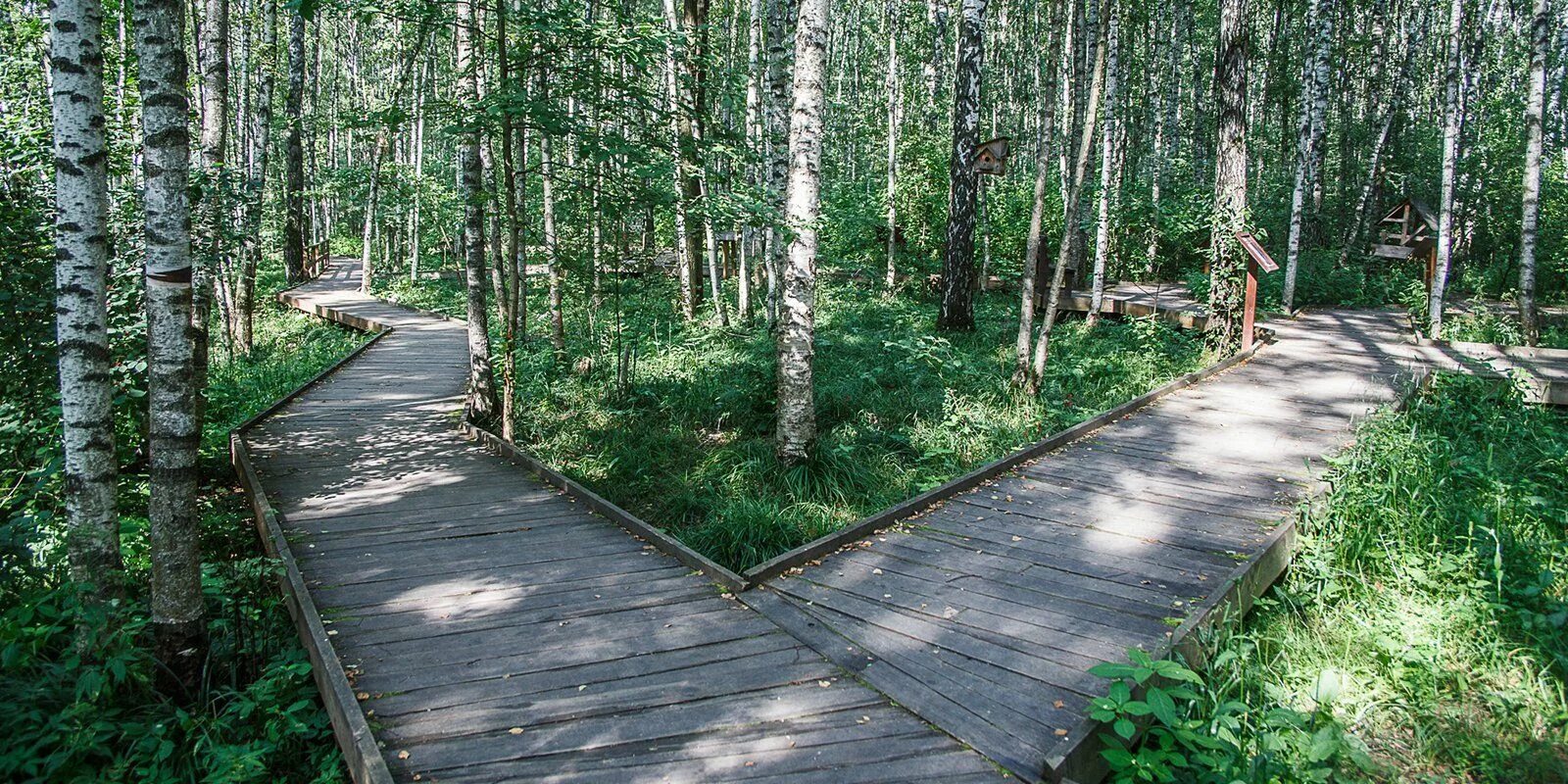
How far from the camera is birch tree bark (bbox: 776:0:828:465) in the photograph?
21.6 feet

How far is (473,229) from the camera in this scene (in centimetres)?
836

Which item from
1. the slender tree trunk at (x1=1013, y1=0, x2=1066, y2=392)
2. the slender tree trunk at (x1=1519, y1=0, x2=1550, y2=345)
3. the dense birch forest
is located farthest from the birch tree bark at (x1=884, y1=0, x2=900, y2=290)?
the slender tree trunk at (x1=1519, y1=0, x2=1550, y2=345)

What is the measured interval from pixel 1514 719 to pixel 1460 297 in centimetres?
1761

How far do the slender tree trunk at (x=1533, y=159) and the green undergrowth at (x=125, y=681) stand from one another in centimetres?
1522

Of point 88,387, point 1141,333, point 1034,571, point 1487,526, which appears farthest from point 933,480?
point 1141,333

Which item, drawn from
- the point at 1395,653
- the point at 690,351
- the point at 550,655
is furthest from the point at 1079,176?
the point at 550,655

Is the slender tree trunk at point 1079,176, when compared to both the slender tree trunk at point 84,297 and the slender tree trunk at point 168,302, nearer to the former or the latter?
the slender tree trunk at point 168,302

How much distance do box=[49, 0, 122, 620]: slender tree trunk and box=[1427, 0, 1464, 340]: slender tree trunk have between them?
14.9 metres

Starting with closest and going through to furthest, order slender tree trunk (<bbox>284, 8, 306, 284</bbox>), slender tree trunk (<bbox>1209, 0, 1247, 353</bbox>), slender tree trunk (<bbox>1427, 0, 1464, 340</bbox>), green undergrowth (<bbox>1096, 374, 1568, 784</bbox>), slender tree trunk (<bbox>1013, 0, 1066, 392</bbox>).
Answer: green undergrowth (<bbox>1096, 374, 1568, 784</bbox>) → slender tree trunk (<bbox>1013, 0, 1066, 392</bbox>) → slender tree trunk (<bbox>1209, 0, 1247, 353</bbox>) → slender tree trunk (<bbox>1427, 0, 1464, 340</bbox>) → slender tree trunk (<bbox>284, 8, 306, 284</bbox>)

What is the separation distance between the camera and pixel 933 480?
277 inches

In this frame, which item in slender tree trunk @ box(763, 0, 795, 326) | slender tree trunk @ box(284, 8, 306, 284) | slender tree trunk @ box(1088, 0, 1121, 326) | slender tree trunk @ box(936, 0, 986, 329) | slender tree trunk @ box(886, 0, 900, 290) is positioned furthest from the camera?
slender tree trunk @ box(284, 8, 306, 284)

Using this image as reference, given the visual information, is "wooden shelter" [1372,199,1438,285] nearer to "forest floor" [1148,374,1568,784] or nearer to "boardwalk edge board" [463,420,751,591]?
"forest floor" [1148,374,1568,784]

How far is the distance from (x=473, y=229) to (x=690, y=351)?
3.88 metres

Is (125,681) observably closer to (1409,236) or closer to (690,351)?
(690,351)
